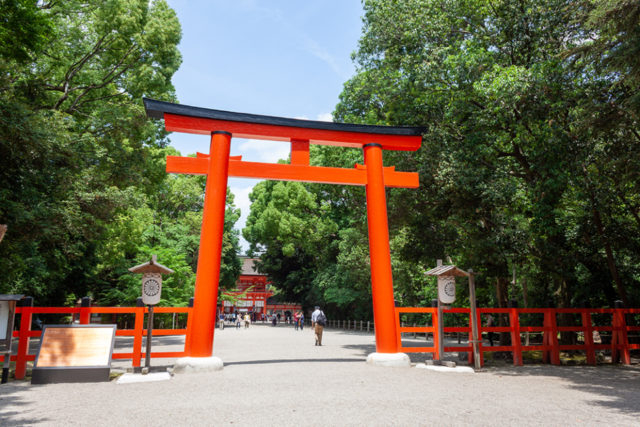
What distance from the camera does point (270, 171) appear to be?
10.1 m

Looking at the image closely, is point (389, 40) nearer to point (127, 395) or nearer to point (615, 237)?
point (615, 237)

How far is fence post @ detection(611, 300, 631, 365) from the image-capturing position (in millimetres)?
11562

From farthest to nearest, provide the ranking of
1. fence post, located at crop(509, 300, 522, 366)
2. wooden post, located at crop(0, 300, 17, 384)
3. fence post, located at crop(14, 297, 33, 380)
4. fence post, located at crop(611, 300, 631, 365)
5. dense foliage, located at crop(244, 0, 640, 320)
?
1. fence post, located at crop(611, 300, 631, 365)
2. fence post, located at crop(509, 300, 522, 366)
3. dense foliage, located at crop(244, 0, 640, 320)
4. fence post, located at crop(14, 297, 33, 380)
5. wooden post, located at crop(0, 300, 17, 384)

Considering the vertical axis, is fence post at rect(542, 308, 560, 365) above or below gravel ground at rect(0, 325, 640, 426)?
above

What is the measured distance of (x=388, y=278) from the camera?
32.3 ft

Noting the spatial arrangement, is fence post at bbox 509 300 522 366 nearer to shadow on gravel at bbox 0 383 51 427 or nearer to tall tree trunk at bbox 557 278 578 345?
tall tree trunk at bbox 557 278 578 345

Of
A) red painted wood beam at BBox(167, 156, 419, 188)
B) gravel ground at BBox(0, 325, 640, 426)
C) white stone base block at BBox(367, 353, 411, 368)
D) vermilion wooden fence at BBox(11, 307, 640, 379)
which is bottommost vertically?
gravel ground at BBox(0, 325, 640, 426)

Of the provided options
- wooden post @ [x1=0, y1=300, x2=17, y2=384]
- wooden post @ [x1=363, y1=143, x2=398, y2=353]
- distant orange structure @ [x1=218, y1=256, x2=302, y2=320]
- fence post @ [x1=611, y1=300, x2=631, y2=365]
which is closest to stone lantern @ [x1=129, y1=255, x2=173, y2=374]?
wooden post @ [x1=0, y1=300, x2=17, y2=384]

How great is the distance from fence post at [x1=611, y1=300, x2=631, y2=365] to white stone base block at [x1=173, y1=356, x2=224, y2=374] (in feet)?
34.5

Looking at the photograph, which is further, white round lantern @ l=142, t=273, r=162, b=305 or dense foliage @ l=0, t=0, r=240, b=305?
dense foliage @ l=0, t=0, r=240, b=305

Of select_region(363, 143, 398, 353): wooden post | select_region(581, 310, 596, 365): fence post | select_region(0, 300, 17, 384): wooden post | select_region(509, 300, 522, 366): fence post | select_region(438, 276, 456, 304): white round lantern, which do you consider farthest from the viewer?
select_region(581, 310, 596, 365): fence post

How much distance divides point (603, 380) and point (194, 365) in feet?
26.6

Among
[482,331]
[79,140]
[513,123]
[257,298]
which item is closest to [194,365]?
[482,331]

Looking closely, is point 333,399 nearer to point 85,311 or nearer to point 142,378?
point 142,378
